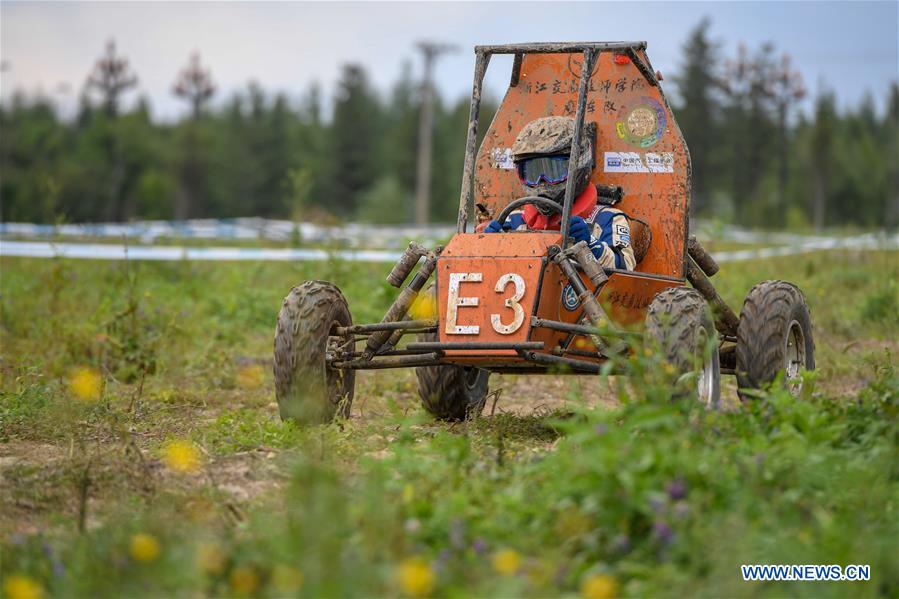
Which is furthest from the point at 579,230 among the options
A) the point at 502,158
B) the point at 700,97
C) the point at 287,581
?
the point at 700,97

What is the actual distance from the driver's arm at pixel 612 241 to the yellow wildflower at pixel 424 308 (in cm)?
104

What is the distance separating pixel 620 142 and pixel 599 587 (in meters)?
5.37

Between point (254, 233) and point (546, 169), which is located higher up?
point (546, 169)

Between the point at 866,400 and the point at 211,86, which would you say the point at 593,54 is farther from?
A: the point at 211,86

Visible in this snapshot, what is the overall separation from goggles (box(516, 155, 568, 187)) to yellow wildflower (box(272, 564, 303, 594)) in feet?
Answer: 15.3

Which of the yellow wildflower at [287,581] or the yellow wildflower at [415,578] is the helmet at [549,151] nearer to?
the yellow wildflower at [415,578]

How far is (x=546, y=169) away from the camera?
796 cm

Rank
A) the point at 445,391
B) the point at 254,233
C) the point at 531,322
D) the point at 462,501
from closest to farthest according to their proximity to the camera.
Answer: the point at 462,501 → the point at 531,322 → the point at 445,391 → the point at 254,233

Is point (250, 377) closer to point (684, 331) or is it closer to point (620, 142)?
point (620, 142)

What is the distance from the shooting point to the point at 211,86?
3745 inches

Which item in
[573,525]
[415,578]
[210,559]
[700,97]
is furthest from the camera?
[700,97]

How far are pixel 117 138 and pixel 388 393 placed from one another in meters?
77.4

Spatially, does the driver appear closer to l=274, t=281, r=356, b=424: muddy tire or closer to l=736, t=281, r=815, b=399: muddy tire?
l=736, t=281, r=815, b=399: muddy tire

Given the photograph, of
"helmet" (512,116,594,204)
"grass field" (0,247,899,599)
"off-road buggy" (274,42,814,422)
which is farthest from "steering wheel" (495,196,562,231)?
"grass field" (0,247,899,599)
